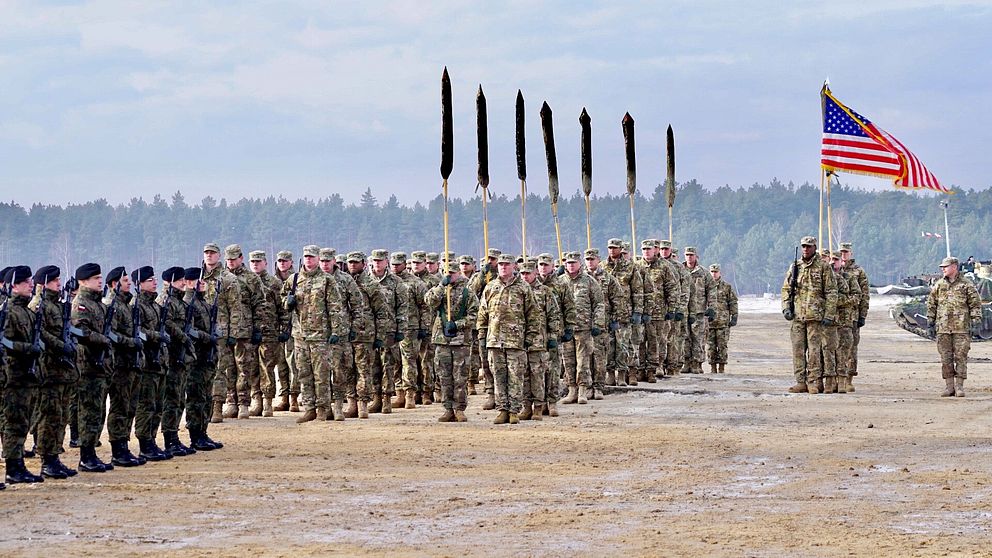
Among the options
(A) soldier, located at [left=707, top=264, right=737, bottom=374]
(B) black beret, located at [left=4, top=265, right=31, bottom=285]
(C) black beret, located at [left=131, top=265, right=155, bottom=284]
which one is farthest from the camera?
(A) soldier, located at [left=707, top=264, right=737, bottom=374]

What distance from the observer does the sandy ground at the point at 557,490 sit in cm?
959

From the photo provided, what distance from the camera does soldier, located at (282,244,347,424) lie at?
57.2ft

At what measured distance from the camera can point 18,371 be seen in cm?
1185

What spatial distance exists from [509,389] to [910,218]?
466 ft

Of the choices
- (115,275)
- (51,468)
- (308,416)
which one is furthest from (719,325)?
(51,468)

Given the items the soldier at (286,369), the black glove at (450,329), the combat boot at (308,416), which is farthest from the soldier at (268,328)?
the black glove at (450,329)

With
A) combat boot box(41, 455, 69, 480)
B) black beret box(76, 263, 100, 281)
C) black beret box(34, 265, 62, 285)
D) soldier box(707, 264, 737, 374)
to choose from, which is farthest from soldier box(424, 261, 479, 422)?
soldier box(707, 264, 737, 374)

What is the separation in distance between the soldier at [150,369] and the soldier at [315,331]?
3.59 metres

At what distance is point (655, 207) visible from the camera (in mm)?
158125

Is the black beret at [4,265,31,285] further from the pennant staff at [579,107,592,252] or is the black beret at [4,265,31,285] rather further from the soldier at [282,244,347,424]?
the pennant staff at [579,107,592,252]

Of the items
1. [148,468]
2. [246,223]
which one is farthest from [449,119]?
[246,223]

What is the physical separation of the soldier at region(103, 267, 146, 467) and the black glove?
191 inches

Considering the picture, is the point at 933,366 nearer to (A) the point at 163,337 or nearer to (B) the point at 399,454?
(B) the point at 399,454

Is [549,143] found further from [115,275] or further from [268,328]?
[115,275]
